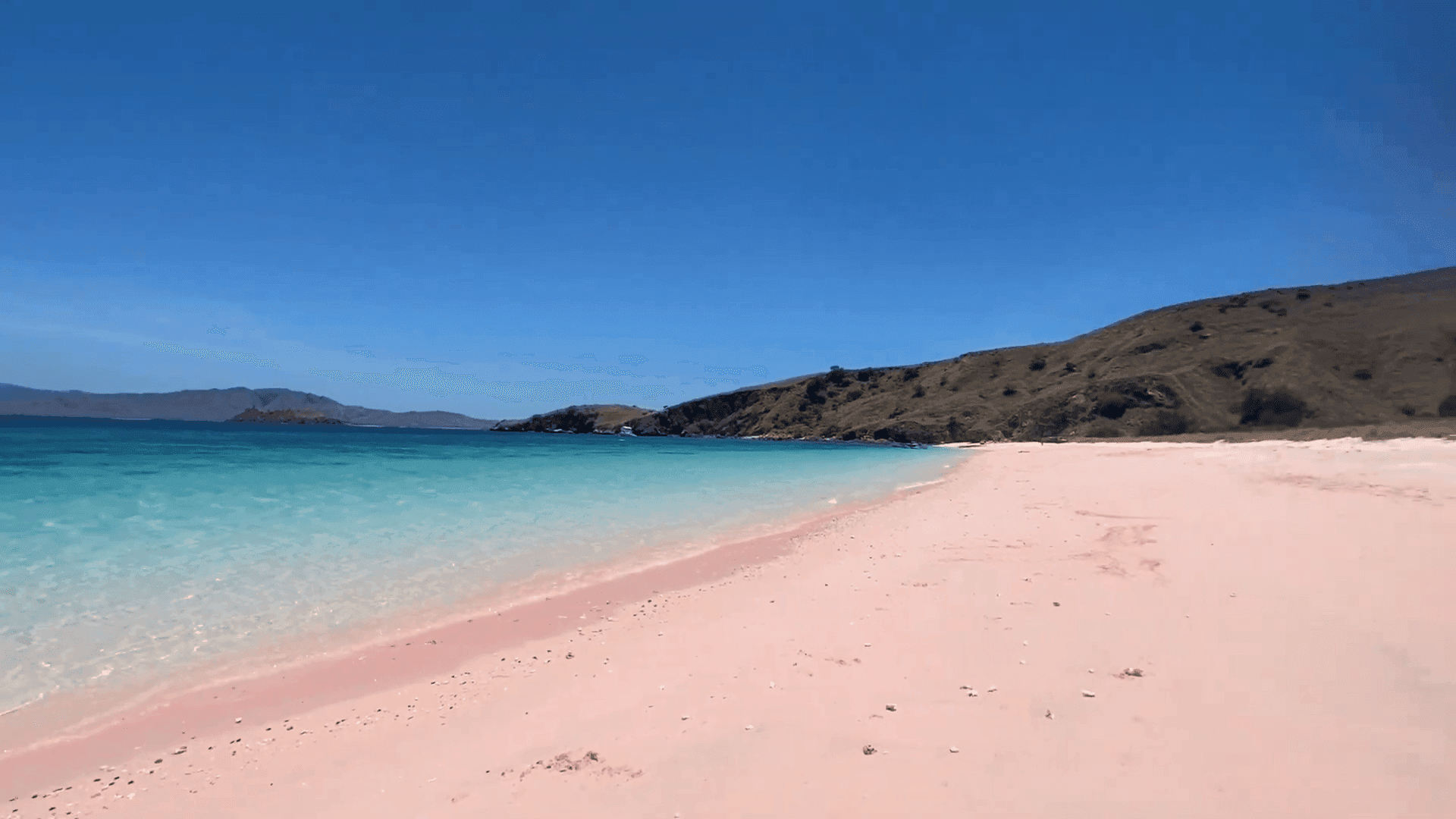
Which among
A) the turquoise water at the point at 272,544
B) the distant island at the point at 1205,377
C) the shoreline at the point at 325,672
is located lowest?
the shoreline at the point at 325,672

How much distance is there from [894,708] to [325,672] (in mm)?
5652

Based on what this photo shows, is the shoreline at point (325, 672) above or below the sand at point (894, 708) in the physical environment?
below

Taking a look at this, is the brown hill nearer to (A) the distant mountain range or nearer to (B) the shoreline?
(A) the distant mountain range

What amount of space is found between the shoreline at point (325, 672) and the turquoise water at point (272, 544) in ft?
1.27

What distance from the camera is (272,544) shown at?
427 inches

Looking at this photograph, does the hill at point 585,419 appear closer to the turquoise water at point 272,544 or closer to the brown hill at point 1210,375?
the brown hill at point 1210,375

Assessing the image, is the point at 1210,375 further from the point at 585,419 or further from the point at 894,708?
the point at 585,419

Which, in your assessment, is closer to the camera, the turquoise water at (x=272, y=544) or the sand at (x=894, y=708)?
the sand at (x=894, y=708)

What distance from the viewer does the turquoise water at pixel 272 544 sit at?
21.5 feet

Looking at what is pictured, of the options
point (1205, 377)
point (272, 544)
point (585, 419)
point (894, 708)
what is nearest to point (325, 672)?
point (894, 708)

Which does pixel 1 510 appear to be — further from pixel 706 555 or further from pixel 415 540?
pixel 706 555

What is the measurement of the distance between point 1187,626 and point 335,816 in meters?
6.88

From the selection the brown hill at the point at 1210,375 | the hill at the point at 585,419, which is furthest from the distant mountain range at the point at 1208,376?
the hill at the point at 585,419

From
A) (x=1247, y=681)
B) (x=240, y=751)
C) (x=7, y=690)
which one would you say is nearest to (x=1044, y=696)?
(x=1247, y=681)
